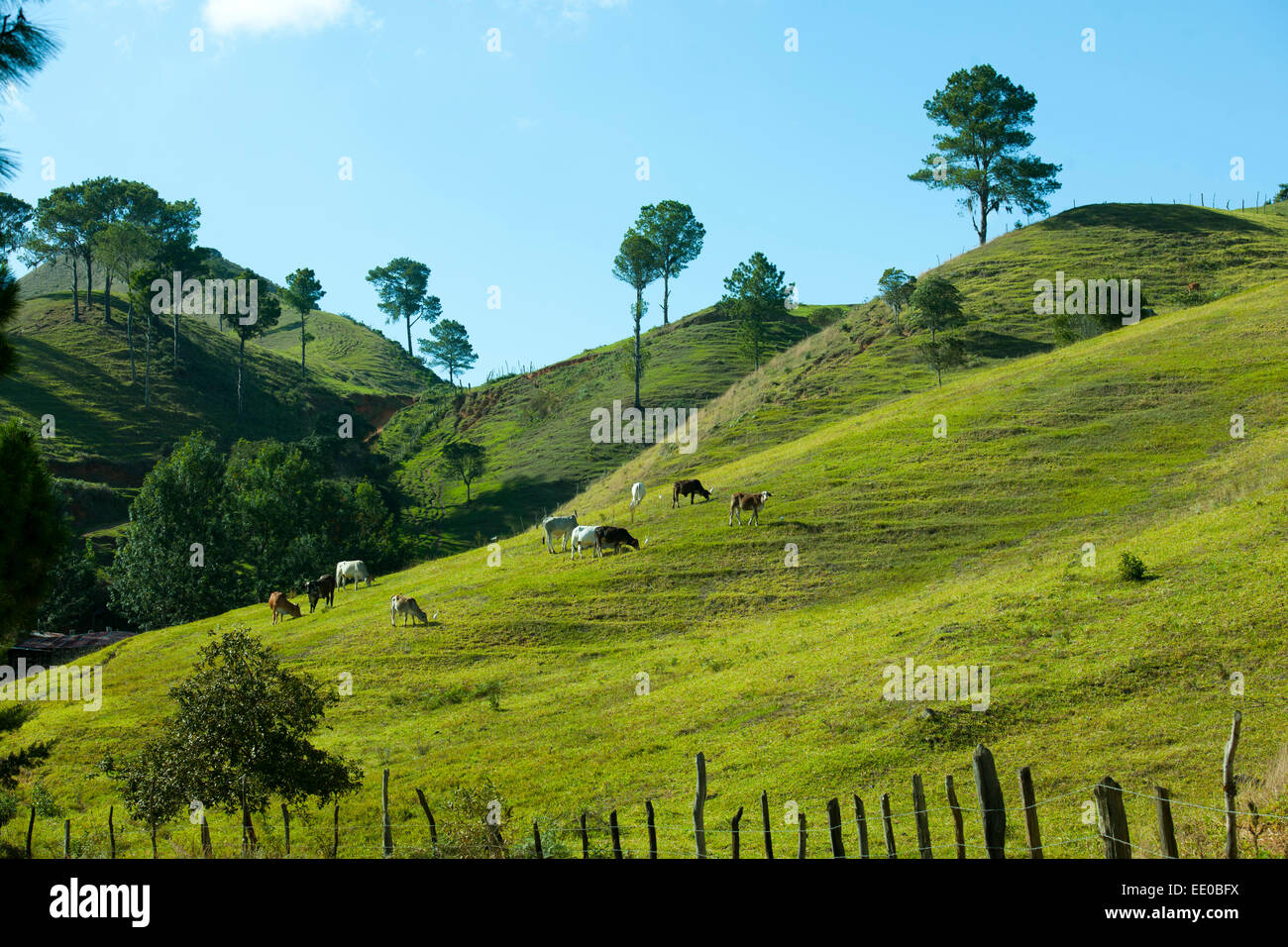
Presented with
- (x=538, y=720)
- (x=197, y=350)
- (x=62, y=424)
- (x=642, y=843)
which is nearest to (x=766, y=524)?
(x=538, y=720)

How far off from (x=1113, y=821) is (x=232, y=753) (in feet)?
53.8

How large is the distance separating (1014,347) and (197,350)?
3872 inches

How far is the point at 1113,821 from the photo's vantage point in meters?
9.13

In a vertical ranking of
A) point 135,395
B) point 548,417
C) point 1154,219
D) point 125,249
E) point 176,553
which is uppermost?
point 125,249

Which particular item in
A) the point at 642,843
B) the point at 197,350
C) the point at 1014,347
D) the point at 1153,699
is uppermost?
the point at 197,350

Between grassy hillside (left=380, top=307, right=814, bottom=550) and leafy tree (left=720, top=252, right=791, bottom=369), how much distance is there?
5615 mm

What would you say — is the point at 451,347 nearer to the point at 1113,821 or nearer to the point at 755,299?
the point at 755,299

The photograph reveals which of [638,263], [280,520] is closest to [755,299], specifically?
[638,263]

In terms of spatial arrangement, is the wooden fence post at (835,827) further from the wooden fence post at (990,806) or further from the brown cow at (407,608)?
the brown cow at (407,608)

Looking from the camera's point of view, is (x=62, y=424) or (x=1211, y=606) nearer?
(x=1211, y=606)

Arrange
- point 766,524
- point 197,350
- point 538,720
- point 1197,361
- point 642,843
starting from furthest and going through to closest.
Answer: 1. point 197,350
2. point 1197,361
3. point 766,524
4. point 538,720
5. point 642,843

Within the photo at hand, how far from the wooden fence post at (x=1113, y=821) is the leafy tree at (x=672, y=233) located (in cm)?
11046
